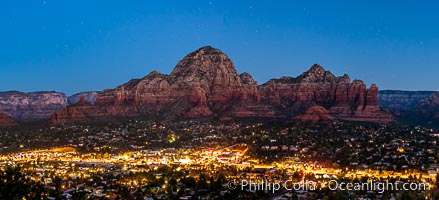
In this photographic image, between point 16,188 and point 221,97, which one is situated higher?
point 221,97

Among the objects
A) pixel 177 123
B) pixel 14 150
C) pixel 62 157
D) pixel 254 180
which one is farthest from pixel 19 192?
pixel 177 123

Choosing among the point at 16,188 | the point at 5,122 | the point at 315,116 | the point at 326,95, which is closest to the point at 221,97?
the point at 326,95

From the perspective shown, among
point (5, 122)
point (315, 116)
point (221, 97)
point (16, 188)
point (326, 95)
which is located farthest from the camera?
point (221, 97)

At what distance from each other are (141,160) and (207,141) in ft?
74.1

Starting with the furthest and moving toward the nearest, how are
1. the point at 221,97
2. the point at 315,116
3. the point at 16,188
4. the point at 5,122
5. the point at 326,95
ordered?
the point at 221,97 < the point at 326,95 < the point at 5,122 < the point at 315,116 < the point at 16,188

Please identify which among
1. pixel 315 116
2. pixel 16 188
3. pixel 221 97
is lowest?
pixel 16 188

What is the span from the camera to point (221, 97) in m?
147

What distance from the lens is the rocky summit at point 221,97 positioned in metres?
133

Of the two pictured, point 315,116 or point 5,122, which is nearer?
point 315,116

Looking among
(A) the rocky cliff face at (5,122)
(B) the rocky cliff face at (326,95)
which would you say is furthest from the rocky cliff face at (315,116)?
(A) the rocky cliff face at (5,122)

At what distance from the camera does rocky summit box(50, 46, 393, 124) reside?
133000mm

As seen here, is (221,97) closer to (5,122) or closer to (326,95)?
(326,95)

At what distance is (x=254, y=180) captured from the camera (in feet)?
209

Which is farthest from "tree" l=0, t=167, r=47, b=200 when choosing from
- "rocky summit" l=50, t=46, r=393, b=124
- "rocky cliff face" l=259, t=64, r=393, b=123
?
"rocky cliff face" l=259, t=64, r=393, b=123
